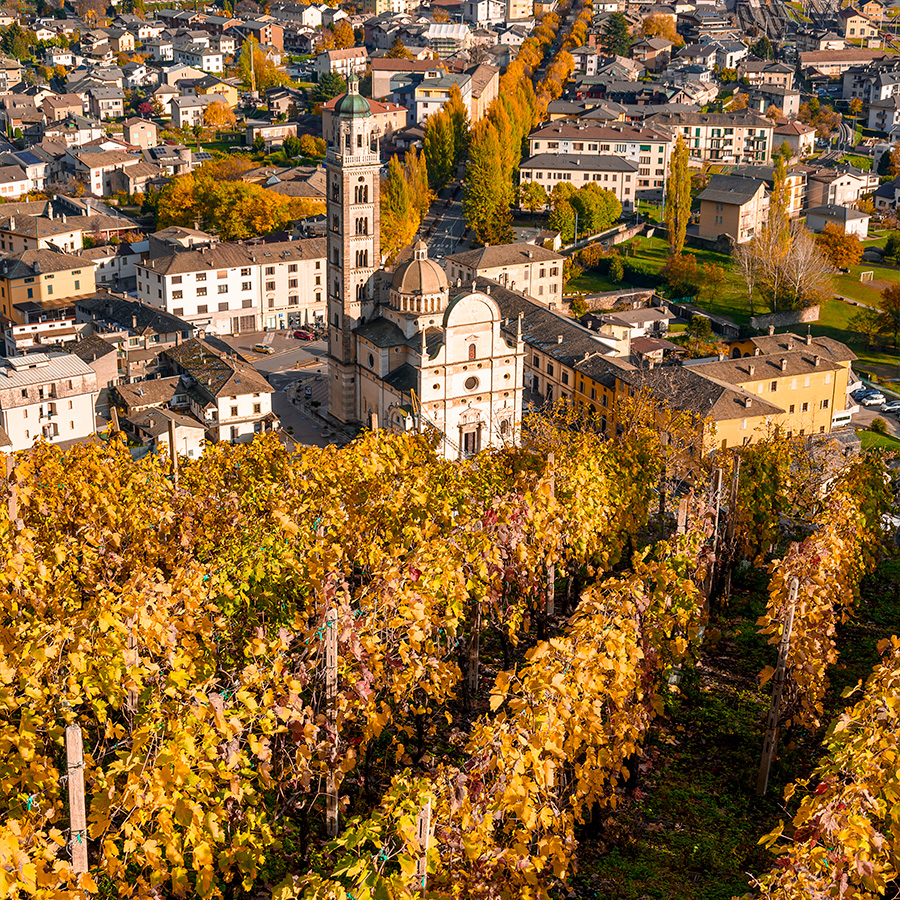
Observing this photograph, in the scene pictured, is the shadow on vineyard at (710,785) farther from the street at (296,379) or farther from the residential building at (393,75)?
the residential building at (393,75)

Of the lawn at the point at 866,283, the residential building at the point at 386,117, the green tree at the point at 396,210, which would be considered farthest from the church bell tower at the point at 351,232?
the residential building at the point at 386,117

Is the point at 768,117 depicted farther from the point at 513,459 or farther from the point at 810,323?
the point at 513,459

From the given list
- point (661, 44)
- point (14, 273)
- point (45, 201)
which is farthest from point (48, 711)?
point (661, 44)

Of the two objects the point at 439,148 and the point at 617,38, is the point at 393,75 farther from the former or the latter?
the point at 617,38

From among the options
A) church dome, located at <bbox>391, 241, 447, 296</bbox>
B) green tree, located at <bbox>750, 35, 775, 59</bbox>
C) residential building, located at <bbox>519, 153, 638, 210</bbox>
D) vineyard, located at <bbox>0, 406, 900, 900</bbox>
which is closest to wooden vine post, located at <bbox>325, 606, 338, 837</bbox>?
vineyard, located at <bbox>0, 406, 900, 900</bbox>

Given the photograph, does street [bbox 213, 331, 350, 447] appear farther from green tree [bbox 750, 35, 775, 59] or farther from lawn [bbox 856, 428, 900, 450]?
green tree [bbox 750, 35, 775, 59]
